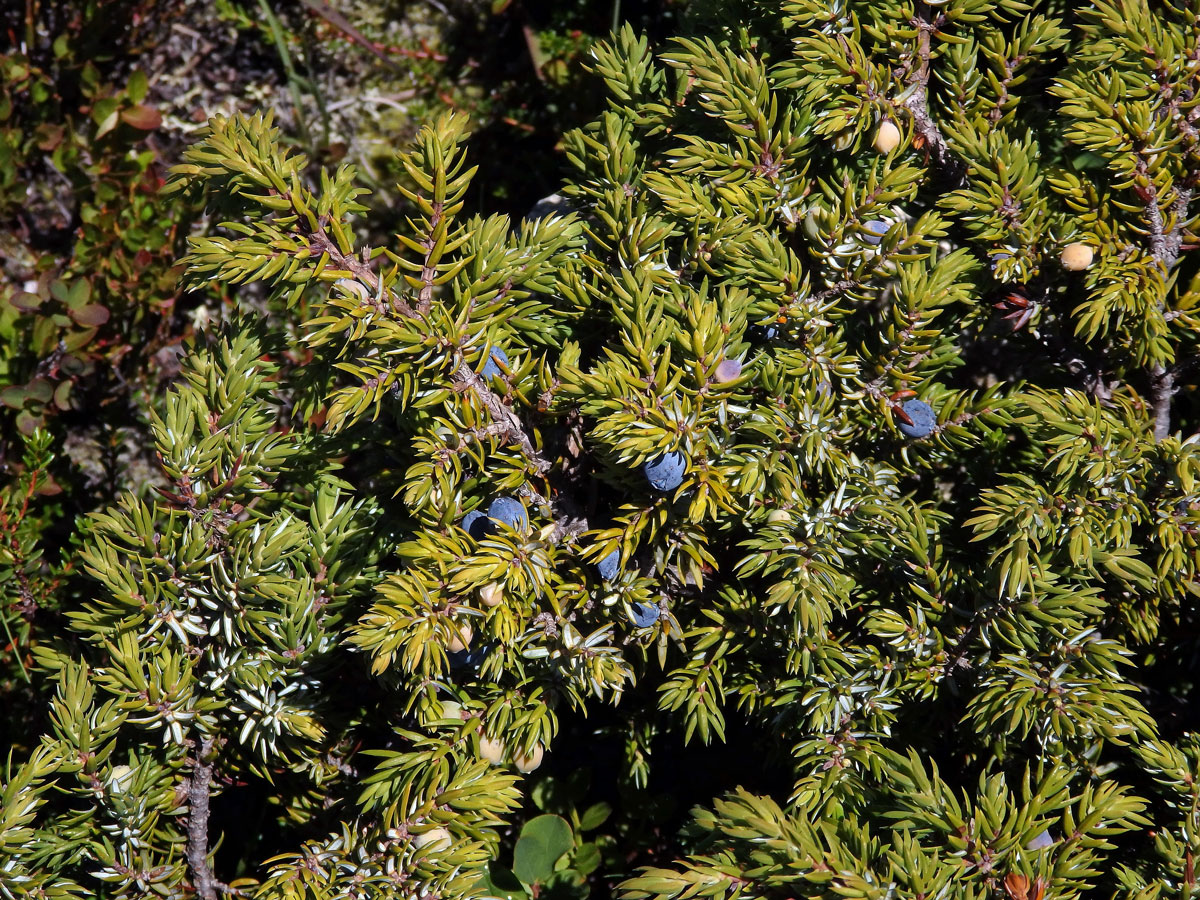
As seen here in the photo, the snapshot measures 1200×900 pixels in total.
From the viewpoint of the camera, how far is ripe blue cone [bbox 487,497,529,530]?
111 centimetres

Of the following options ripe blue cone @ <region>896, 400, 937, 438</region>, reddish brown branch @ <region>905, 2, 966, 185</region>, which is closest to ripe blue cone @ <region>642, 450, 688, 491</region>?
ripe blue cone @ <region>896, 400, 937, 438</region>

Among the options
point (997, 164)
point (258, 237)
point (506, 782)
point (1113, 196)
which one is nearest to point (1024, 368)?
point (1113, 196)

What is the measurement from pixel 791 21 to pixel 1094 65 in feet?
1.31

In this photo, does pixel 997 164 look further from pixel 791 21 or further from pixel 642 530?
pixel 642 530

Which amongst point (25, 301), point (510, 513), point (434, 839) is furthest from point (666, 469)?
point (25, 301)

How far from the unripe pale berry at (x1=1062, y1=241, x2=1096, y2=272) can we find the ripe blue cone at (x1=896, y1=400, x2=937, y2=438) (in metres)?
0.26

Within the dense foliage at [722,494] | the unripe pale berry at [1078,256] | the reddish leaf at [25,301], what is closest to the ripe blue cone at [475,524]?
the dense foliage at [722,494]

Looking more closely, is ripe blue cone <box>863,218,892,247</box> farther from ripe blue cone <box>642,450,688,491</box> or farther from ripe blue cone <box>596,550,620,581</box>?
ripe blue cone <box>596,550,620,581</box>

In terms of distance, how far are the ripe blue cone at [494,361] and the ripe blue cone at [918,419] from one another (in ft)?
1.79

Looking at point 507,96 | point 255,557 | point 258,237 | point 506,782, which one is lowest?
point 506,782

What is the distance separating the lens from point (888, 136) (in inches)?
47.6

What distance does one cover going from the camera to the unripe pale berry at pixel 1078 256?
1.21m

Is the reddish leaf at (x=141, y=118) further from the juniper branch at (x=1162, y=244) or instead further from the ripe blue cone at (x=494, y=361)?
the juniper branch at (x=1162, y=244)

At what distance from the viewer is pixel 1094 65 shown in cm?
120
